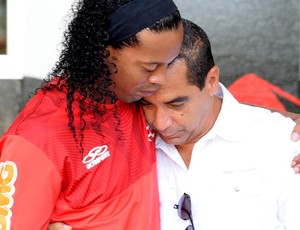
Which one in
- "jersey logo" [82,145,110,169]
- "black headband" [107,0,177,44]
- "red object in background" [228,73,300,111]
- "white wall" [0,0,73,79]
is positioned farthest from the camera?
"red object in background" [228,73,300,111]

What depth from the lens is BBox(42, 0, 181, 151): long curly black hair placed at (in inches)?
87.8

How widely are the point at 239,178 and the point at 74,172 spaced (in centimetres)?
68

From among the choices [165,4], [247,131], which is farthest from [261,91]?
[165,4]

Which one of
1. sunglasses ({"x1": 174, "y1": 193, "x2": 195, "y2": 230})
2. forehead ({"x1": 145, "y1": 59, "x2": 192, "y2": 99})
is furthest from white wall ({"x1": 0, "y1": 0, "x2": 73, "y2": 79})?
sunglasses ({"x1": 174, "y1": 193, "x2": 195, "y2": 230})

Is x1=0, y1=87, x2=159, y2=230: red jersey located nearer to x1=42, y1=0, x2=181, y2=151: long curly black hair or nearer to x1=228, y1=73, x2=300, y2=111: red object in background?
x1=42, y1=0, x2=181, y2=151: long curly black hair

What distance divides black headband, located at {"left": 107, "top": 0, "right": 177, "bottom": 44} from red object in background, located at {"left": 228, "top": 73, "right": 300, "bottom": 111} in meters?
2.07

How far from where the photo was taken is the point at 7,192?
223cm

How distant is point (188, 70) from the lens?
8.64 ft

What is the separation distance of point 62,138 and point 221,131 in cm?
70

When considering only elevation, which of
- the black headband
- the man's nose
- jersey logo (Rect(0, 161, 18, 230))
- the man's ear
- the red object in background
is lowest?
jersey logo (Rect(0, 161, 18, 230))

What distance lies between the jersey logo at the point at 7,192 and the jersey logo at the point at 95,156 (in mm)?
254

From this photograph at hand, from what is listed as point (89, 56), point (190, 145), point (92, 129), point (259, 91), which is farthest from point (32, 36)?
point (89, 56)

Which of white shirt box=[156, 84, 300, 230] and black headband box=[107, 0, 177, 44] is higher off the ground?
black headband box=[107, 0, 177, 44]

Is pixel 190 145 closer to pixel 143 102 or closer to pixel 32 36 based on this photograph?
pixel 143 102
